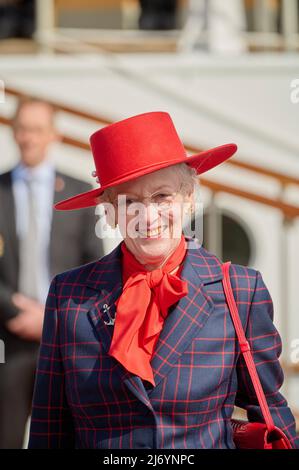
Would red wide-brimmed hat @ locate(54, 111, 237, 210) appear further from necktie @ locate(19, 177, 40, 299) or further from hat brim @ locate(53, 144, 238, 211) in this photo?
necktie @ locate(19, 177, 40, 299)

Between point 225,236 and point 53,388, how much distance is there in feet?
19.1

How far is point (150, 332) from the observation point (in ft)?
5.74

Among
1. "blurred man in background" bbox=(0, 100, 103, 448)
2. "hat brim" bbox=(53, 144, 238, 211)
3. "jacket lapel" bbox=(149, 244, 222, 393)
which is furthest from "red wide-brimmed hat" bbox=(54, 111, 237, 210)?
"blurred man in background" bbox=(0, 100, 103, 448)

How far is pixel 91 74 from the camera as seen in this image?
6.42m

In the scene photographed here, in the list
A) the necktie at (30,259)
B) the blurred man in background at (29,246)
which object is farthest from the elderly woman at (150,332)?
the necktie at (30,259)

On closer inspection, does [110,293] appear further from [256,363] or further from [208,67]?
[208,67]

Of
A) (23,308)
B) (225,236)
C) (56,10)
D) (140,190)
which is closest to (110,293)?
(140,190)

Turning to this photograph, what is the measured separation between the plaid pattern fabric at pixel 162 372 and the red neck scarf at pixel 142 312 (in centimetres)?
2

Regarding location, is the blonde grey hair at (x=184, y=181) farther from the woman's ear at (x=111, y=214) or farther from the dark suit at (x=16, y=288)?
the dark suit at (x=16, y=288)

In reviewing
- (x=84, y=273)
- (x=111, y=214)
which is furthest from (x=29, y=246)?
(x=111, y=214)

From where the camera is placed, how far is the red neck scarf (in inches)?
67.6

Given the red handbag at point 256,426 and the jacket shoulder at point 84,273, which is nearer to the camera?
the red handbag at point 256,426

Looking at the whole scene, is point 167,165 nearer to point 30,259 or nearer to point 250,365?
point 250,365

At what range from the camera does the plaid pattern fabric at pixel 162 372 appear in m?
1.73
